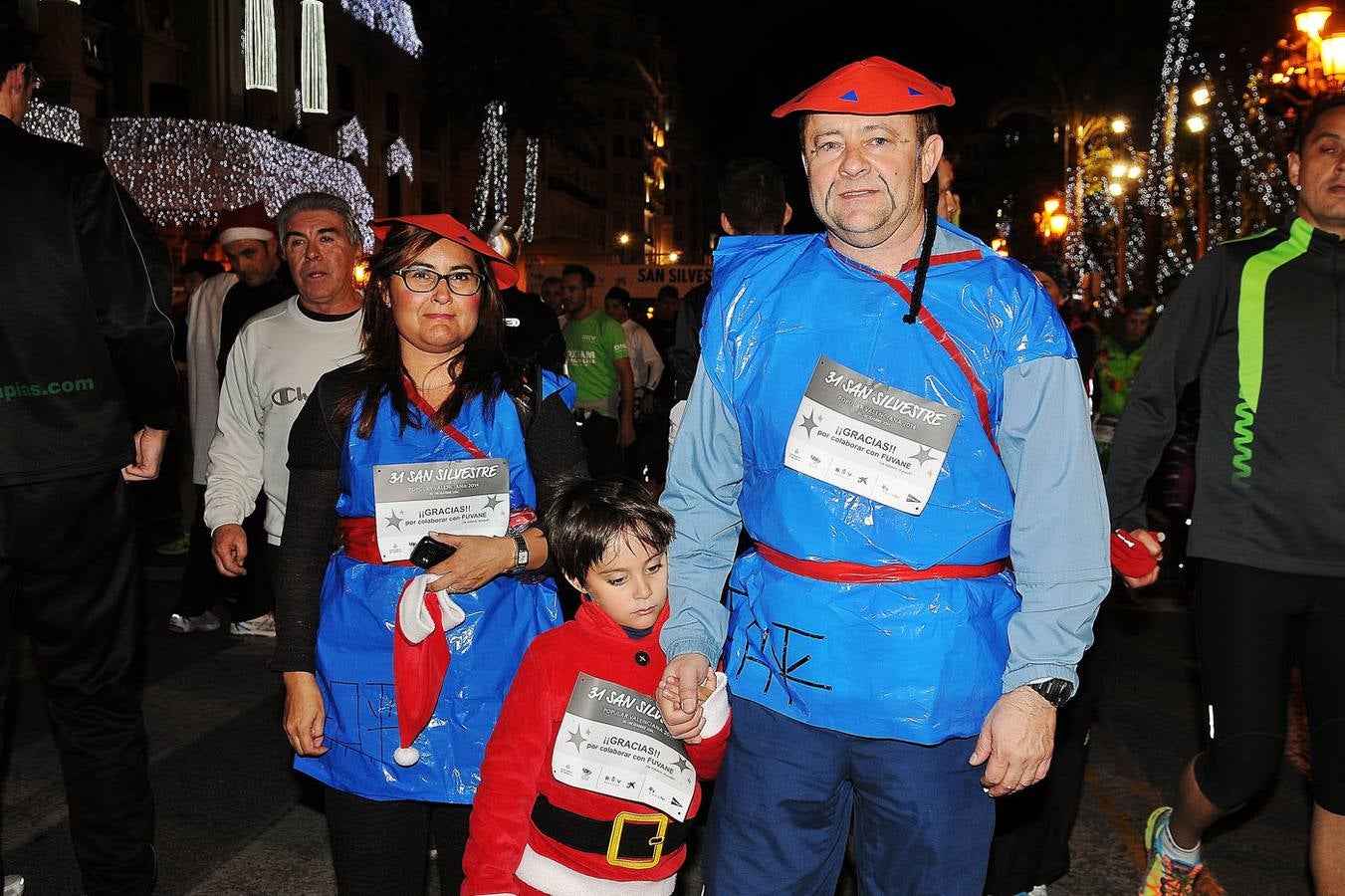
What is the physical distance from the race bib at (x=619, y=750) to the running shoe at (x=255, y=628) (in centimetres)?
535

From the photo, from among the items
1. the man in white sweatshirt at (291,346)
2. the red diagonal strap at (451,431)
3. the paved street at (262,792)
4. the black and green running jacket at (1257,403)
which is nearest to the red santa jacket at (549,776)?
the red diagonal strap at (451,431)

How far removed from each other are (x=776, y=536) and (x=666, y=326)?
1593 cm

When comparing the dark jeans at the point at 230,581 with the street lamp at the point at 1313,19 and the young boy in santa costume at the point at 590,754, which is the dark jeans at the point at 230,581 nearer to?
the young boy in santa costume at the point at 590,754

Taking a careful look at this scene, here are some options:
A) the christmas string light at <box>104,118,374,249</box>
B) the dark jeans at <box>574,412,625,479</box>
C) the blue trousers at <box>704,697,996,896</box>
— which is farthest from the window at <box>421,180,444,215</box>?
the blue trousers at <box>704,697,996,896</box>

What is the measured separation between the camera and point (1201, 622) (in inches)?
146

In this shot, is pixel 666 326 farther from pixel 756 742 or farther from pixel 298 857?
pixel 756 742

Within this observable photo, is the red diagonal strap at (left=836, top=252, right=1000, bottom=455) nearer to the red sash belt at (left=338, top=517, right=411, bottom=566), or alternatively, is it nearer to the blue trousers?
the blue trousers

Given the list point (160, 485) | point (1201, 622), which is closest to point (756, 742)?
point (1201, 622)

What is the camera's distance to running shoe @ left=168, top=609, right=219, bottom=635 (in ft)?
25.6

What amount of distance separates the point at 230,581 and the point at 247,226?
2.20 metres

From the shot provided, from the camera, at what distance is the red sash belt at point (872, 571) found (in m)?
2.41

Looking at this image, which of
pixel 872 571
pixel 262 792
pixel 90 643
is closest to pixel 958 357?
pixel 872 571

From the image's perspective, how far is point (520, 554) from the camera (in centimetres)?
307

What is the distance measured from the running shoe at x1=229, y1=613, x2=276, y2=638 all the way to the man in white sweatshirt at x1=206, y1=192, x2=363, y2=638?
3.01m
